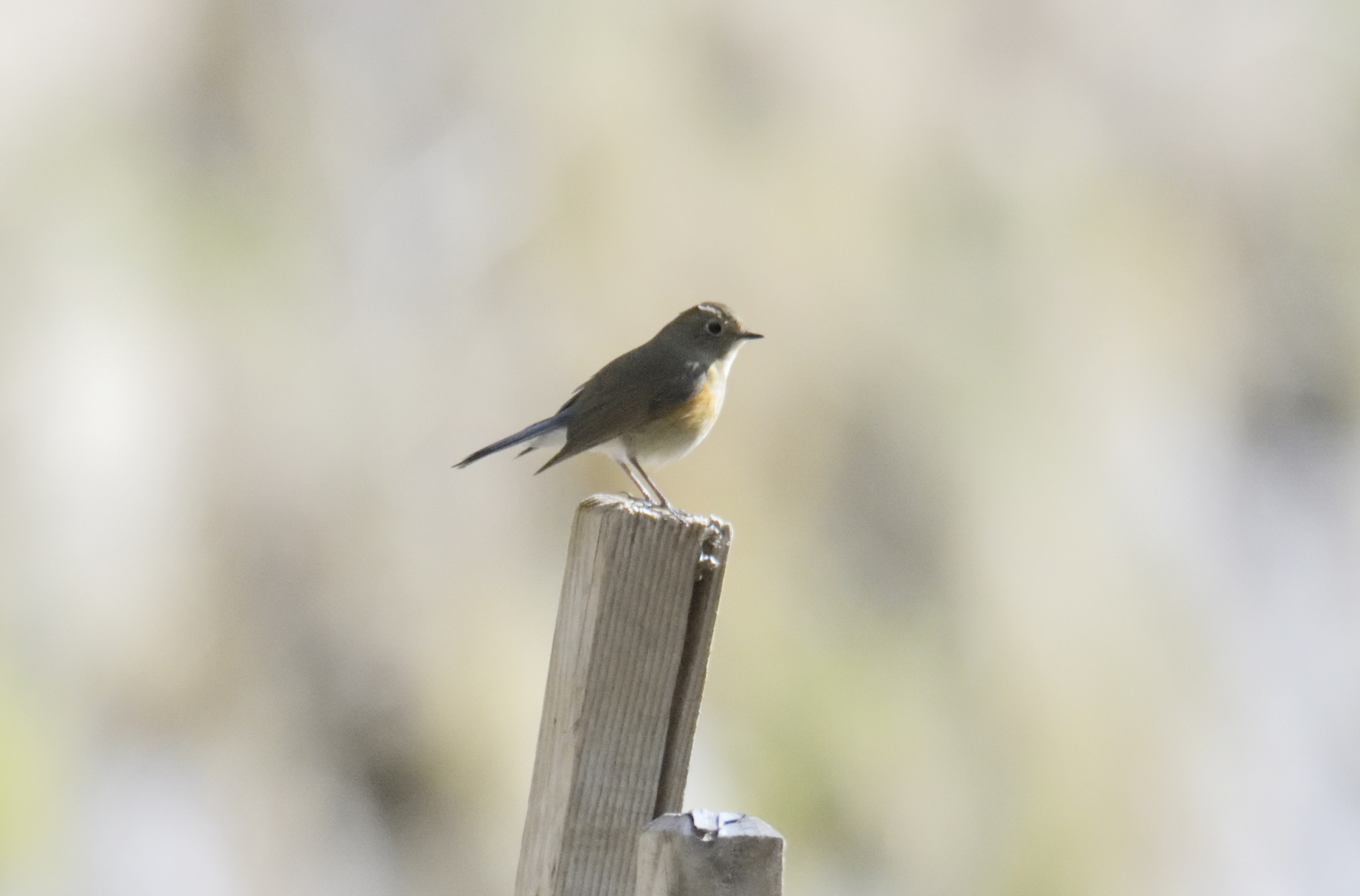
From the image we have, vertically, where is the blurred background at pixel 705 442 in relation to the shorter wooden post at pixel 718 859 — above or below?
above

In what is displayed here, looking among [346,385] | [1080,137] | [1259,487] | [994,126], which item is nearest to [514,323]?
[346,385]

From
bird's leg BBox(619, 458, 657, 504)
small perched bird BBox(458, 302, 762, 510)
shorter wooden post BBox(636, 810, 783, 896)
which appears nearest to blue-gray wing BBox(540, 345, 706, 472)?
small perched bird BBox(458, 302, 762, 510)

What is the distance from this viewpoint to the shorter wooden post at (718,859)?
2025 millimetres

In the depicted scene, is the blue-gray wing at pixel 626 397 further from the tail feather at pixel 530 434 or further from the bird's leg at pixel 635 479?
the bird's leg at pixel 635 479

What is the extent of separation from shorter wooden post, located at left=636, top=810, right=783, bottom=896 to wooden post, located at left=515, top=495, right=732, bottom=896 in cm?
31

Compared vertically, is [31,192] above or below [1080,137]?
below

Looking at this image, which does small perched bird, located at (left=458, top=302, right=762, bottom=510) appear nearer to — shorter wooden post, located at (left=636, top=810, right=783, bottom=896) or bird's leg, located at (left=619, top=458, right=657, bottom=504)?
bird's leg, located at (left=619, top=458, right=657, bottom=504)

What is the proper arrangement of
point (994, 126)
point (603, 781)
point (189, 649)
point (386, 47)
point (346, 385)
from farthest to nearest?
point (994, 126), point (386, 47), point (346, 385), point (189, 649), point (603, 781)

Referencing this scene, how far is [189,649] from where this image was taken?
6762 mm

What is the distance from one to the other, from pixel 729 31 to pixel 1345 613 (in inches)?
217

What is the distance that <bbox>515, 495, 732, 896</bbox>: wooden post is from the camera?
7.78 ft

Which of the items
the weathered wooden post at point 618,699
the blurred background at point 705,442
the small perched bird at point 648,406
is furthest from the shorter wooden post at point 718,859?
the blurred background at point 705,442

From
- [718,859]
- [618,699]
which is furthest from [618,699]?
[718,859]

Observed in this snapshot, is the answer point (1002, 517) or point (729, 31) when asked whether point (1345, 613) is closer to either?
point (1002, 517)
